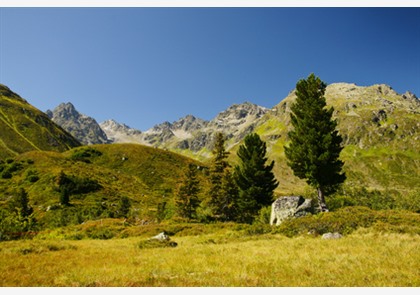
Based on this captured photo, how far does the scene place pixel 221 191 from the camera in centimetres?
4856

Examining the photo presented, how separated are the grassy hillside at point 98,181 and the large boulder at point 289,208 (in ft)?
87.4

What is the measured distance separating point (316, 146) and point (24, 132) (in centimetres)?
17332

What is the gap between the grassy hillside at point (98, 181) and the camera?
58.5m

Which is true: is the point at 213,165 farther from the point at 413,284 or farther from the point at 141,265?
the point at 413,284

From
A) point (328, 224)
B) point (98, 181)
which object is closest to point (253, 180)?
point (328, 224)

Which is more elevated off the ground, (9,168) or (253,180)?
(9,168)

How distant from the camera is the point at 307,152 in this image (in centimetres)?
3394

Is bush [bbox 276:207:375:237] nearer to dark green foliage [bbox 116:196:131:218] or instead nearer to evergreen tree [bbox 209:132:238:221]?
evergreen tree [bbox 209:132:238:221]

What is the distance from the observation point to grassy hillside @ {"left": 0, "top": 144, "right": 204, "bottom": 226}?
58.5 m

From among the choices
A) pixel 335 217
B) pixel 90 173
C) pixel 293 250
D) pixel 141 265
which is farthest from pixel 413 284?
pixel 90 173

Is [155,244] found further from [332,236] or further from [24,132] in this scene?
[24,132]

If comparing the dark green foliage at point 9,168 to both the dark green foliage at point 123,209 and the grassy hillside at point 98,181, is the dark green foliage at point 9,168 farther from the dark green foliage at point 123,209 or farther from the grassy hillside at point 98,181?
the dark green foliage at point 123,209

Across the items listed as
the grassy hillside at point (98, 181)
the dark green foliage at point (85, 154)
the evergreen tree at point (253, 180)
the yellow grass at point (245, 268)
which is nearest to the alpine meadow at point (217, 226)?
the yellow grass at point (245, 268)

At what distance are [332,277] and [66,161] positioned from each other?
93.3 meters
